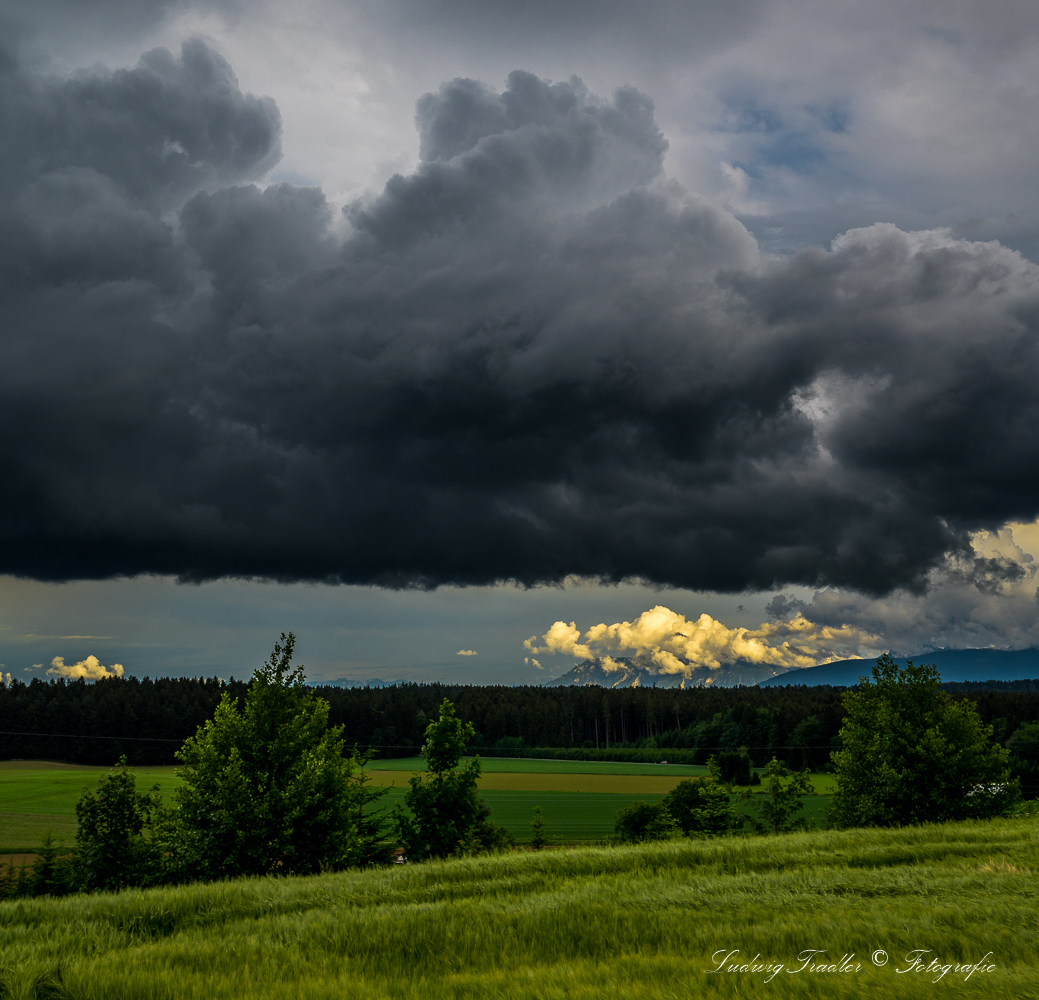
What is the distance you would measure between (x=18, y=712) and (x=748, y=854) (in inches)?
7714

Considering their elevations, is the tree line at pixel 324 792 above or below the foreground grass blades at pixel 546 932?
below

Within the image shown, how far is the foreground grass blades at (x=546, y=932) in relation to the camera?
19.0 feet

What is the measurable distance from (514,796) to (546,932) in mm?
121945

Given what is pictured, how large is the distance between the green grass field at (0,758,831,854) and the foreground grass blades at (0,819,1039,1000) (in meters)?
58.2

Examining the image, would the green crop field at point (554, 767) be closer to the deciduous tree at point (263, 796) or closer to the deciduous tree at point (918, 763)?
the deciduous tree at point (918, 763)

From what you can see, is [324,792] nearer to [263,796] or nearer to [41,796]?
[263,796]

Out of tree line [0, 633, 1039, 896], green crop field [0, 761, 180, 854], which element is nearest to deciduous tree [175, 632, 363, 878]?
tree line [0, 633, 1039, 896]

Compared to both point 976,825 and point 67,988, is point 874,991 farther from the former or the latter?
point 976,825

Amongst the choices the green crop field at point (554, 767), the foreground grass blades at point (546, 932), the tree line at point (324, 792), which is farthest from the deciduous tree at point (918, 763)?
the green crop field at point (554, 767)

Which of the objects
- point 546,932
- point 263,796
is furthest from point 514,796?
point 546,932

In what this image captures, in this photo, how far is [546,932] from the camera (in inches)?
299

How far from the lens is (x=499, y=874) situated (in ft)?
41.0

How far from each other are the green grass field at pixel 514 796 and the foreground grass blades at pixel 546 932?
58.2 m

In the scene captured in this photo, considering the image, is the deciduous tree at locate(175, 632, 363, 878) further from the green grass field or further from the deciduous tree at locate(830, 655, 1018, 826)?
the green grass field
